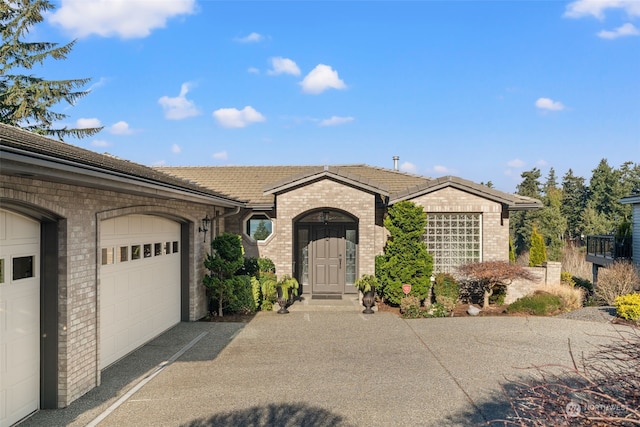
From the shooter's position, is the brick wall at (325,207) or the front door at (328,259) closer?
the brick wall at (325,207)

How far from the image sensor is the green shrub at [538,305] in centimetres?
1138

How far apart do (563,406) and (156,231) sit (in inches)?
330

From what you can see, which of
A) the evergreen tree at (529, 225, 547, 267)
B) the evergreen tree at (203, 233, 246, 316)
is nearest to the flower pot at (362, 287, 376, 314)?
the evergreen tree at (203, 233, 246, 316)

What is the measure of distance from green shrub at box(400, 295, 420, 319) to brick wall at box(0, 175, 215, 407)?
782cm

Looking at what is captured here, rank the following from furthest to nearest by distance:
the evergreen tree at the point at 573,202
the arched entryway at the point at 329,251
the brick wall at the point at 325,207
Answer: the evergreen tree at the point at 573,202
the arched entryway at the point at 329,251
the brick wall at the point at 325,207

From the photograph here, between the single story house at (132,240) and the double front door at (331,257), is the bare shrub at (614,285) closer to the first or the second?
the single story house at (132,240)

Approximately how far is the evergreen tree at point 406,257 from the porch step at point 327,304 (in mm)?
1097

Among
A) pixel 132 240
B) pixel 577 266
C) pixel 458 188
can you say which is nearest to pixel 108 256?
pixel 132 240

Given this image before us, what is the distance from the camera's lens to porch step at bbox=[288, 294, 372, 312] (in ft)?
40.3

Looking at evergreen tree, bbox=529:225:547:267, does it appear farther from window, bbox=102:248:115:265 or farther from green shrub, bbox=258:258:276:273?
window, bbox=102:248:115:265

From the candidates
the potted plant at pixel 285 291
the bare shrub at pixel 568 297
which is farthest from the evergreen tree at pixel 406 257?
the bare shrub at pixel 568 297

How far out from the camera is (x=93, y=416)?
5.26 meters

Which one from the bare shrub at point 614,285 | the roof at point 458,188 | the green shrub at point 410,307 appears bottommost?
the green shrub at point 410,307

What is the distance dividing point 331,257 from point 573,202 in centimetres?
5478
